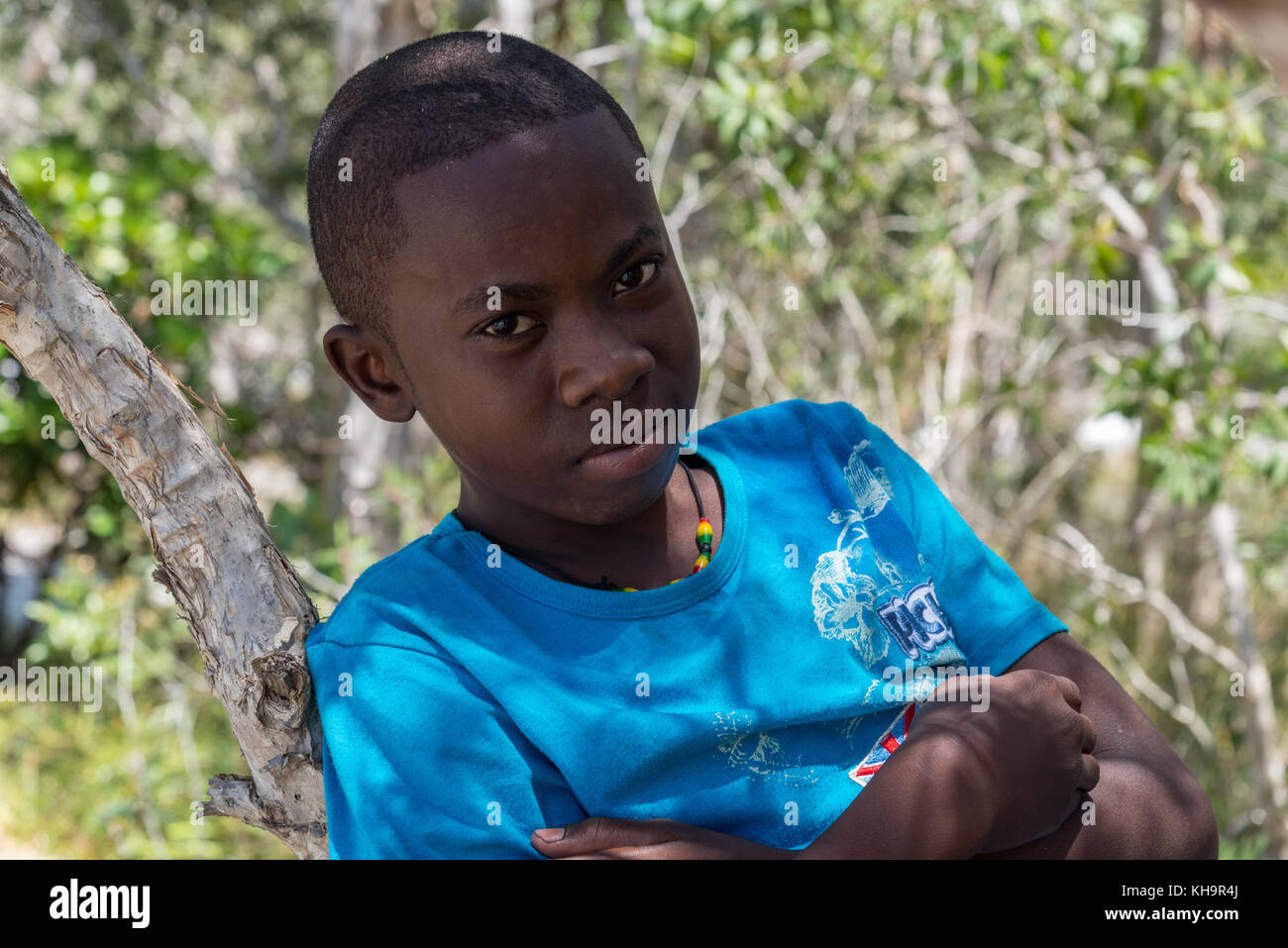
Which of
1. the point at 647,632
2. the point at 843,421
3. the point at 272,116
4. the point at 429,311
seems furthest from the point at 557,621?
the point at 272,116

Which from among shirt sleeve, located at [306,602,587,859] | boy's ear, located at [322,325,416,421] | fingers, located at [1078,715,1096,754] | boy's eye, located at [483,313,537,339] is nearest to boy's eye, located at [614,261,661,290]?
boy's eye, located at [483,313,537,339]

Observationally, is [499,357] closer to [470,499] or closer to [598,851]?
[470,499]

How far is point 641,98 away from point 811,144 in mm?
2147

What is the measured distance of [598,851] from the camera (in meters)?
1.11

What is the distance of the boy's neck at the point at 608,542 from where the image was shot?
135 cm

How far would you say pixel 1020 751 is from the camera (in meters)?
1.18

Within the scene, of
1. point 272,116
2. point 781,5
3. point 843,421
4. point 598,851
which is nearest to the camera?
point 598,851

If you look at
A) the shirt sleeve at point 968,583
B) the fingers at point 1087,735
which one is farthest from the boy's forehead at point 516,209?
the fingers at point 1087,735

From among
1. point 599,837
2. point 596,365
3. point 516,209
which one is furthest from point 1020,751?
point 516,209

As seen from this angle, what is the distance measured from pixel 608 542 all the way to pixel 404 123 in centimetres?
50

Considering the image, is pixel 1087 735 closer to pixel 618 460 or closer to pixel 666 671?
pixel 666 671

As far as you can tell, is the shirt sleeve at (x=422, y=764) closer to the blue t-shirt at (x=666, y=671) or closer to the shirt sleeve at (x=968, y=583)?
the blue t-shirt at (x=666, y=671)

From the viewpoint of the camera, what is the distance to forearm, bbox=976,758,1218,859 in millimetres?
1221

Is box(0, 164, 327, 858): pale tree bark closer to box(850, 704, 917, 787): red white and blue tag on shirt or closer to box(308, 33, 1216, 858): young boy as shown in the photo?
box(308, 33, 1216, 858): young boy
